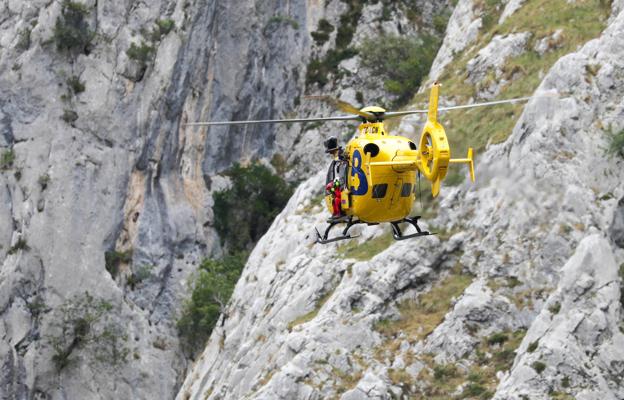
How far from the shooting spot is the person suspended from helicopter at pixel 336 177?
3950 centimetres

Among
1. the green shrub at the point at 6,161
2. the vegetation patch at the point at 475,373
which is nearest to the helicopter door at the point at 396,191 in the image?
the vegetation patch at the point at 475,373

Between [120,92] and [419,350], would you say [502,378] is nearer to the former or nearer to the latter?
[419,350]

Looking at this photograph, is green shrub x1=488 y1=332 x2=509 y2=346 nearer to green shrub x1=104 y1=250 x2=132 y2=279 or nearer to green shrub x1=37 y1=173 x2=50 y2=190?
green shrub x1=104 y1=250 x2=132 y2=279

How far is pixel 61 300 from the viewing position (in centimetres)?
7375

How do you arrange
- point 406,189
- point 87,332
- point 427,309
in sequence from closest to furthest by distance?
point 406,189 → point 427,309 → point 87,332

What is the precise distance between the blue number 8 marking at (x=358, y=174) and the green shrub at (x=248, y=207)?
1619 inches

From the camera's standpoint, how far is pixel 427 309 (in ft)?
171

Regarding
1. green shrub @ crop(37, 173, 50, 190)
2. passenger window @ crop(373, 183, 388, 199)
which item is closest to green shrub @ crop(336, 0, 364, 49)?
green shrub @ crop(37, 173, 50, 190)

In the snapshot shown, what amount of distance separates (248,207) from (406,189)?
139ft

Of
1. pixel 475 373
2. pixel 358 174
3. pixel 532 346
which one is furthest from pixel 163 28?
pixel 358 174

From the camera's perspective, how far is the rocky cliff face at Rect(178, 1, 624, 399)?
45.9m

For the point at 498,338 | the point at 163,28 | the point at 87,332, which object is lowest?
the point at 87,332

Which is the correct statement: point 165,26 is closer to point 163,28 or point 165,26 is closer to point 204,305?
point 163,28

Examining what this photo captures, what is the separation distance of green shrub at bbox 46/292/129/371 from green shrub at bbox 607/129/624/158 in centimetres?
3396
